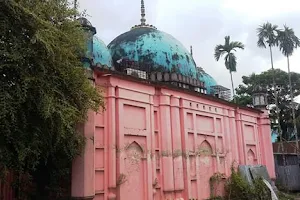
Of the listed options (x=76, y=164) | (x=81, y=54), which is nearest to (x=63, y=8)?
(x=81, y=54)

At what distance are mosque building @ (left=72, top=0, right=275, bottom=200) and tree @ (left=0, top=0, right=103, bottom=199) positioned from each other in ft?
3.48

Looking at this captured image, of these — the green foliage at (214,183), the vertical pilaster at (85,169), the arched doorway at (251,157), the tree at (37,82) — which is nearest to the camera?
the tree at (37,82)

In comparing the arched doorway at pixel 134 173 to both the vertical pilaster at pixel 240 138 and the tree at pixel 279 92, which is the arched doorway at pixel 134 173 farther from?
the tree at pixel 279 92

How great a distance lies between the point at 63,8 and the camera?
265 inches

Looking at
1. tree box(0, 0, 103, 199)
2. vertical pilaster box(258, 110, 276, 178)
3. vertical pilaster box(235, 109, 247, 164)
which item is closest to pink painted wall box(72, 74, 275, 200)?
vertical pilaster box(235, 109, 247, 164)

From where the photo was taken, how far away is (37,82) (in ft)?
19.5

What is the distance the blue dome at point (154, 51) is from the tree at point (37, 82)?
7035 millimetres

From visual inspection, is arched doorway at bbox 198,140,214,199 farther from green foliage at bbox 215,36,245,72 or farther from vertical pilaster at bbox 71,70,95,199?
green foliage at bbox 215,36,245,72

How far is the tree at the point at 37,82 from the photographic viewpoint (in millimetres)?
5688

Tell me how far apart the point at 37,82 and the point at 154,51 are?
8.34m

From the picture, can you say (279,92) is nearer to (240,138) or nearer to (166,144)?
(240,138)

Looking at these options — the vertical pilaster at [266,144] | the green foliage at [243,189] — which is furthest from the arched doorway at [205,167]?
the vertical pilaster at [266,144]

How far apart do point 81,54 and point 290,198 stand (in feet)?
33.8

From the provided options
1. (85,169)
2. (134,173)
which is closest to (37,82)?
(85,169)
